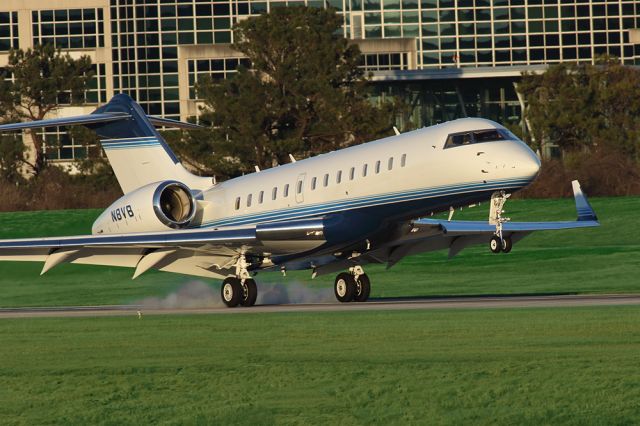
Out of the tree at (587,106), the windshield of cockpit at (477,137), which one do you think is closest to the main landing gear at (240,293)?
the windshield of cockpit at (477,137)

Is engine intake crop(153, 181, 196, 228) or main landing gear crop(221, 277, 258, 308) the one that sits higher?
engine intake crop(153, 181, 196, 228)

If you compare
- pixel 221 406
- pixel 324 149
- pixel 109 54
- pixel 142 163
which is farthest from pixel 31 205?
pixel 221 406

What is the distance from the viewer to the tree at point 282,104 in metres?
67.4

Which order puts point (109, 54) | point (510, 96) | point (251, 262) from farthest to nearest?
point (109, 54) → point (510, 96) → point (251, 262)

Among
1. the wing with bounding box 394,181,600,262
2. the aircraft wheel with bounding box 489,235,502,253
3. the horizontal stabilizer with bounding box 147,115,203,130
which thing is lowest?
the aircraft wheel with bounding box 489,235,502,253

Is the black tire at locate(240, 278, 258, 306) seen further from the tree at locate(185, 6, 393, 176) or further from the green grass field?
the tree at locate(185, 6, 393, 176)

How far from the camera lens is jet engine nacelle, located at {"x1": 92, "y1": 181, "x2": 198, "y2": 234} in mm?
30312

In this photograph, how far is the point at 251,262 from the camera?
2986cm

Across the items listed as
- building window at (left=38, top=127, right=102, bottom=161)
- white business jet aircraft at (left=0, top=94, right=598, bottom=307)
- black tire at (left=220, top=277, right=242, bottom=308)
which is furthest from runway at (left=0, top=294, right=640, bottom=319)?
building window at (left=38, top=127, right=102, bottom=161)

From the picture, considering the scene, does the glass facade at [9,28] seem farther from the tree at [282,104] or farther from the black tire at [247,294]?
the black tire at [247,294]

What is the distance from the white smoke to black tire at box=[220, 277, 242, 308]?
124 cm

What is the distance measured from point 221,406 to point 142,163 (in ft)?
61.5

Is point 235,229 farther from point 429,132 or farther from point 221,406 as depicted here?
point 221,406

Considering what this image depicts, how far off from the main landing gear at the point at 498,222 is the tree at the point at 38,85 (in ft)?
176
